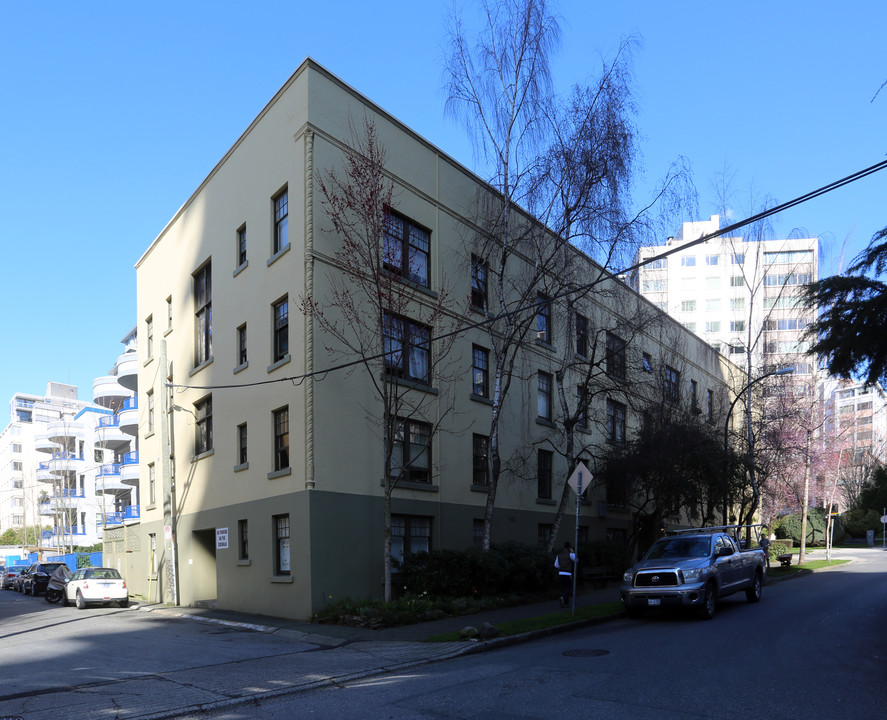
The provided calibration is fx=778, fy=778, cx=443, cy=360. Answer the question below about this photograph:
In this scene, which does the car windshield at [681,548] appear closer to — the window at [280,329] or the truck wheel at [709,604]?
the truck wheel at [709,604]

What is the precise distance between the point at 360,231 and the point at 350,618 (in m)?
9.77

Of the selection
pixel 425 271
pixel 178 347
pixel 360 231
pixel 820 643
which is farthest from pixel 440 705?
pixel 178 347

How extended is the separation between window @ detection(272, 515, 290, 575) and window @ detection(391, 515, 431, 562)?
2788 millimetres

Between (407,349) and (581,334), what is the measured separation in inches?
296

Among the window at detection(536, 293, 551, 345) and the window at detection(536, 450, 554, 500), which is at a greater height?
the window at detection(536, 293, 551, 345)

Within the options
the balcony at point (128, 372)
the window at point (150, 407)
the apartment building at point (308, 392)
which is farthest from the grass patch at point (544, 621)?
the balcony at point (128, 372)

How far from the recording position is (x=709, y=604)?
16.6 metres

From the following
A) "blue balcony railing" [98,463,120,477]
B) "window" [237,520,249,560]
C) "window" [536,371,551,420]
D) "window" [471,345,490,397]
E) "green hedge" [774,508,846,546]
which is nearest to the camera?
"window" [237,520,249,560]

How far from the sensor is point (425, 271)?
23.7 m

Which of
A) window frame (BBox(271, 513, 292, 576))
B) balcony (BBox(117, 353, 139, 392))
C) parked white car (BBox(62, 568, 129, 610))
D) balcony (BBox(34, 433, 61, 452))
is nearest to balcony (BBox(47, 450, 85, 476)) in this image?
balcony (BBox(34, 433, 61, 452))

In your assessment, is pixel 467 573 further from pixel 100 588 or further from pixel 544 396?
pixel 100 588

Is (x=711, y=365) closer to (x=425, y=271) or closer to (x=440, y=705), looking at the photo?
(x=425, y=271)

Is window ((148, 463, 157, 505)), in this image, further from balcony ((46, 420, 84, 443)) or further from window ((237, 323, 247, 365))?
balcony ((46, 420, 84, 443))

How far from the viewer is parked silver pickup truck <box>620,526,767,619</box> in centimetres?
1630
